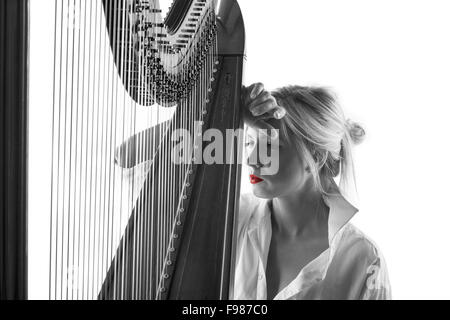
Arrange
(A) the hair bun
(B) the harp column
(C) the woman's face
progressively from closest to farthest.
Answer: (B) the harp column
(C) the woman's face
(A) the hair bun

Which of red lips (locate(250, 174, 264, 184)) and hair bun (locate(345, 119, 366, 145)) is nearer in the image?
red lips (locate(250, 174, 264, 184))

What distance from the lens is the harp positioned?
1.42 feet

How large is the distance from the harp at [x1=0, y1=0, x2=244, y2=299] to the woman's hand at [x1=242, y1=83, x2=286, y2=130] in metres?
0.05

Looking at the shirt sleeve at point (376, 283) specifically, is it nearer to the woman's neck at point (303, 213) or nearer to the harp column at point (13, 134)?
the woman's neck at point (303, 213)

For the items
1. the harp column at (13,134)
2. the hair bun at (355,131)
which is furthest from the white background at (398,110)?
the harp column at (13,134)

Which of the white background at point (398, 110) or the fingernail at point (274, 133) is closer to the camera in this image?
the fingernail at point (274, 133)

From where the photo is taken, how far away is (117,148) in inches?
30.8

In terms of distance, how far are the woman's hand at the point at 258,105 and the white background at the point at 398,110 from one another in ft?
1.53

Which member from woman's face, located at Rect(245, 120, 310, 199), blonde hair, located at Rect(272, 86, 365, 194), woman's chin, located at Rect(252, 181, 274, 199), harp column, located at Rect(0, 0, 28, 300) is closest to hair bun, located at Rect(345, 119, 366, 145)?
blonde hair, located at Rect(272, 86, 365, 194)

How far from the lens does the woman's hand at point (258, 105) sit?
1.26 m

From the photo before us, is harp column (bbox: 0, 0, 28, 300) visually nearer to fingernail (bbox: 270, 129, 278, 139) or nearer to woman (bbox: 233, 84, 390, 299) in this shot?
woman (bbox: 233, 84, 390, 299)

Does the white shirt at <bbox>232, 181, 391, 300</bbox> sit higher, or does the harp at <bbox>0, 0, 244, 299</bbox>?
the harp at <bbox>0, 0, 244, 299</bbox>

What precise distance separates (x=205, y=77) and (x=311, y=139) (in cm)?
32
